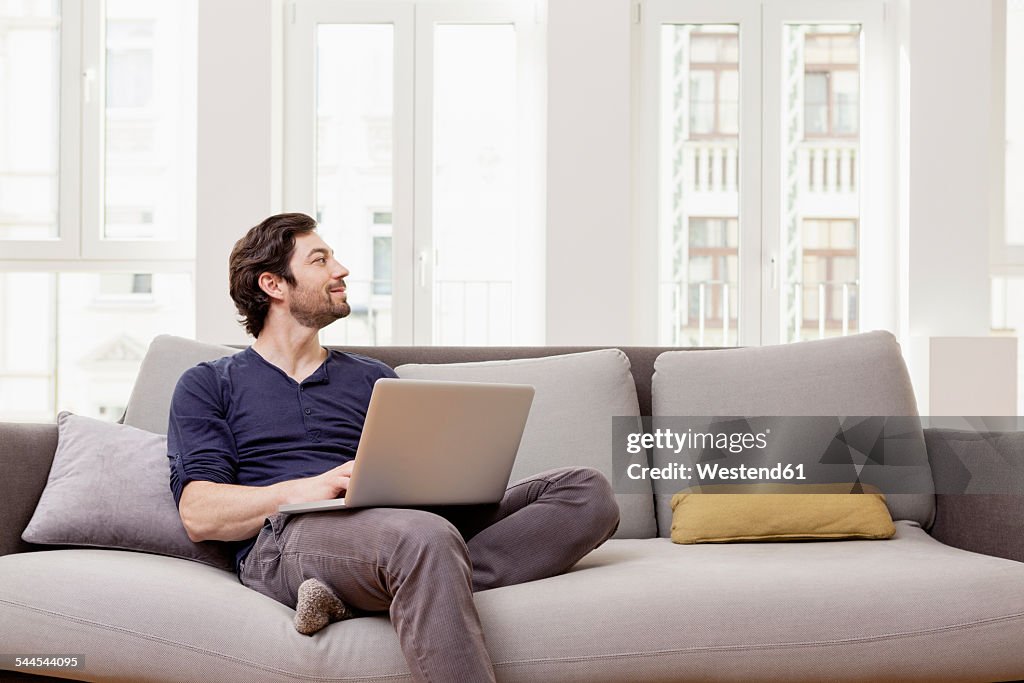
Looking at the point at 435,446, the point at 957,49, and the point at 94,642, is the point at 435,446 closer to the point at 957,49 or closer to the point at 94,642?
the point at 94,642

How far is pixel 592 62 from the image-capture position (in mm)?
4098

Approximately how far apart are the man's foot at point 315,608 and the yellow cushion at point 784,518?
35.0 inches

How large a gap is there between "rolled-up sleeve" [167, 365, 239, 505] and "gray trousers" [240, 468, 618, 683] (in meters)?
0.19

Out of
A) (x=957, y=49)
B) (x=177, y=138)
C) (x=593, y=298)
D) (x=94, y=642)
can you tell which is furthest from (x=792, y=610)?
(x=177, y=138)

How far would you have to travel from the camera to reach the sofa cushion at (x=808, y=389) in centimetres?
236

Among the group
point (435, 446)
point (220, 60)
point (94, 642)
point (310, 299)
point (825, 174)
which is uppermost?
point (220, 60)

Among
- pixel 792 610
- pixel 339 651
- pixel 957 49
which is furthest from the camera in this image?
pixel 957 49

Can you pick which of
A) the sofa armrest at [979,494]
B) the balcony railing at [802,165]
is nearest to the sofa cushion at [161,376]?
the sofa armrest at [979,494]

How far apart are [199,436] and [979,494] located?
1.67 metres

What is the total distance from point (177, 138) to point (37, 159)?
23.9 inches

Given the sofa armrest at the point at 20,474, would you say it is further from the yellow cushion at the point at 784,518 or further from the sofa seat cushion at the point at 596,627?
the yellow cushion at the point at 784,518

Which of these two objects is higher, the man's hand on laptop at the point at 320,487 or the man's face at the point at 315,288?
the man's face at the point at 315,288

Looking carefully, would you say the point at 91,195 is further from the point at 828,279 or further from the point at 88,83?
the point at 828,279

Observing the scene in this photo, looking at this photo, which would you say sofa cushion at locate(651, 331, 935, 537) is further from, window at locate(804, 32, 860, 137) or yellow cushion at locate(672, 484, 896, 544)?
window at locate(804, 32, 860, 137)
